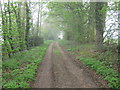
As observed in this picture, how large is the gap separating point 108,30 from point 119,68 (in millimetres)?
4086

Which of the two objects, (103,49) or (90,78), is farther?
(103,49)

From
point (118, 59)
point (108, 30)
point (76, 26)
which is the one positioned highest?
point (76, 26)

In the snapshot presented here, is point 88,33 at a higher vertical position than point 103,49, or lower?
higher

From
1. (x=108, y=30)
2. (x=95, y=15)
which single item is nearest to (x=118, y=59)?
(x=108, y=30)

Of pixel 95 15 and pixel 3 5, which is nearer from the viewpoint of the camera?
pixel 3 5

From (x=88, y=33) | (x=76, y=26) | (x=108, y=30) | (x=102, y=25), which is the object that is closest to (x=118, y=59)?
(x=108, y=30)

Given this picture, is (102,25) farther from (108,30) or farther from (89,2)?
(89,2)

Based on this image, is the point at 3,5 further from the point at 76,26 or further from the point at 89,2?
the point at 76,26

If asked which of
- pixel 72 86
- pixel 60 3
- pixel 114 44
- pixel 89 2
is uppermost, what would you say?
pixel 60 3

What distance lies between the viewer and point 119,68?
686 centimetres

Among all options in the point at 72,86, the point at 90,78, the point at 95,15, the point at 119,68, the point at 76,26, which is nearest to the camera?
the point at 72,86

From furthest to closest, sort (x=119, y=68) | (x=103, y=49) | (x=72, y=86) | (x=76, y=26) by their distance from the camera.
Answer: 1. (x=76, y=26)
2. (x=103, y=49)
3. (x=119, y=68)
4. (x=72, y=86)

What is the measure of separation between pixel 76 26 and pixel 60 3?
450 centimetres

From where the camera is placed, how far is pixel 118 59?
8.20 m
